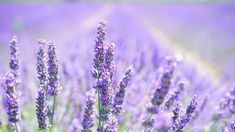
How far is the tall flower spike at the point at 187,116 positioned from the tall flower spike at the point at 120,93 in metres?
0.41

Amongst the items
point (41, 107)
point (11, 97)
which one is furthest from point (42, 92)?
point (11, 97)

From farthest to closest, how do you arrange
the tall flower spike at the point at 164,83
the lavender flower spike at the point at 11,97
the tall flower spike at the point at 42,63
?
the tall flower spike at the point at 42,63, the lavender flower spike at the point at 11,97, the tall flower spike at the point at 164,83

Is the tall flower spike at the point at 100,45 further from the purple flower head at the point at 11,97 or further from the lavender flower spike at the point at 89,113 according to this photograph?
the purple flower head at the point at 11,97

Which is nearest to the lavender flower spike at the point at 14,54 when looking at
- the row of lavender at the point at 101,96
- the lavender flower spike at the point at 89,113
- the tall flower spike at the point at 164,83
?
the row of lavender at the point at 101,96

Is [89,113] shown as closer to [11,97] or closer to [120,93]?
[120,93]

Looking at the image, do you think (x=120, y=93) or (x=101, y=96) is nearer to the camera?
(x=101, y=96)

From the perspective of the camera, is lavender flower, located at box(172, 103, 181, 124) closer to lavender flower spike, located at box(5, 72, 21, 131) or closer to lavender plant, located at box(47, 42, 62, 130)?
lavender plant, located at box(47, 42, 62, 130)

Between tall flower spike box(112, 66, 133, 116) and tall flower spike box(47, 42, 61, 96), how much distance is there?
0.39 meters

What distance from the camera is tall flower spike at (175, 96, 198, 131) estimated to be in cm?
236

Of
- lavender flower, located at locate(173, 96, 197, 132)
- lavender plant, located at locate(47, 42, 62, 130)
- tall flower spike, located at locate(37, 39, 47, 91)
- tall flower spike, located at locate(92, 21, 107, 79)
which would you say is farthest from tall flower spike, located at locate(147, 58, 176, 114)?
Answer: tall flower spike, located at locate(37, 39, 47, 91)

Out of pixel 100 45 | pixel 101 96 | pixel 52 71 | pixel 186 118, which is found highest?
pixel 100 45

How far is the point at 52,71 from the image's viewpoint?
2549mm

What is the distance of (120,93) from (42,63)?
540 millimetres

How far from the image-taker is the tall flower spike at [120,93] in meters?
2.53
